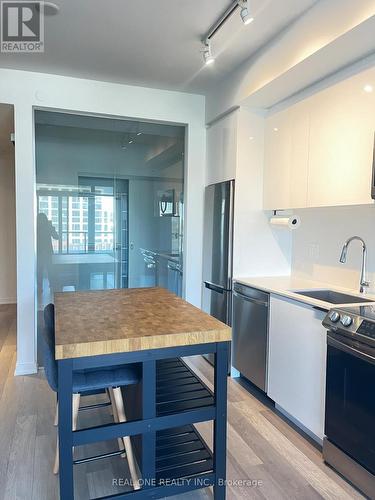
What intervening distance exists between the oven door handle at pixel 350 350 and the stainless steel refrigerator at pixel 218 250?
135 cm

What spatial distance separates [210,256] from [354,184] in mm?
1663

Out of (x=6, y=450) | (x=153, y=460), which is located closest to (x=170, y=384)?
(x=153, y=460)

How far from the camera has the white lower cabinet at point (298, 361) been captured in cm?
225

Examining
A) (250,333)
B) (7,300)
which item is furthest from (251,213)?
(7,300)

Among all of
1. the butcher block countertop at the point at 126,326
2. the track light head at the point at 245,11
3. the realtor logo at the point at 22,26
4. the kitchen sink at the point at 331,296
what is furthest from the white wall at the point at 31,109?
the kitchen sink at the point at 331,296

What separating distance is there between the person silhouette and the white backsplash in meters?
2.31

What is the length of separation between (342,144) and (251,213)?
1097 millimetres

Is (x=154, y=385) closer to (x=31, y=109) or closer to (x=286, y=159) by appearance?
(x=286, y=159)

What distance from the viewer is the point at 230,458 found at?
2.21 m

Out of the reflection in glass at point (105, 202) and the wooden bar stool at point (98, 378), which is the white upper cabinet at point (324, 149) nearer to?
the reflection in glass at point (105, 202)

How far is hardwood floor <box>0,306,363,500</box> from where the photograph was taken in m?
1.92

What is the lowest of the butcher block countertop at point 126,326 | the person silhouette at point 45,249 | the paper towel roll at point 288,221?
the butcher block countertop at point 126,326

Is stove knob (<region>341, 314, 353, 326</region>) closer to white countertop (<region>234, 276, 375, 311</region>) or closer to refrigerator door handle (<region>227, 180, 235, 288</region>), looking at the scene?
white countertop (<region>234, 276, 375, 311</region>)

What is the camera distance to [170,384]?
6.69ft
